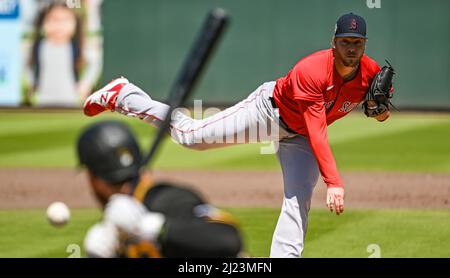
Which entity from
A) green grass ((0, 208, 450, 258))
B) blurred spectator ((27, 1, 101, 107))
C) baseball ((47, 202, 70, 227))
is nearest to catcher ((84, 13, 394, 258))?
green grass ((0, 208, 450, 258))

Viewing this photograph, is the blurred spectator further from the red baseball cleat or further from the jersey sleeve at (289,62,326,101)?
the jersey sleeve at (289,62,326,101)

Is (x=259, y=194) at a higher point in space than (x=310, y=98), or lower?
lower

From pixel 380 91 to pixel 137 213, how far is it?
10.6ft

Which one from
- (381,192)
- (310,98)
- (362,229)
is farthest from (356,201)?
(310,98)

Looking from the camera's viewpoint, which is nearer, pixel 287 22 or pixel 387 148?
pixel 387 148

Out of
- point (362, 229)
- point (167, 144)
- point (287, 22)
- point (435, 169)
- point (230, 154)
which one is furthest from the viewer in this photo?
point (287, 22)

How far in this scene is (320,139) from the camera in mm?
5938

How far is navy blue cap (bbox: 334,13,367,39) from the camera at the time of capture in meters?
5.99

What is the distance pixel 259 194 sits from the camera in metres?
11.1

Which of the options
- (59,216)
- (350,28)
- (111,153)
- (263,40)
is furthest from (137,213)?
(263,40)

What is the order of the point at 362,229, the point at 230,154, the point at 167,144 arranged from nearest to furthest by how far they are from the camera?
the point at 362,229 < the point at 230,154 < the point at 167,144

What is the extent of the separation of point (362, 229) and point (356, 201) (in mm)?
1784
